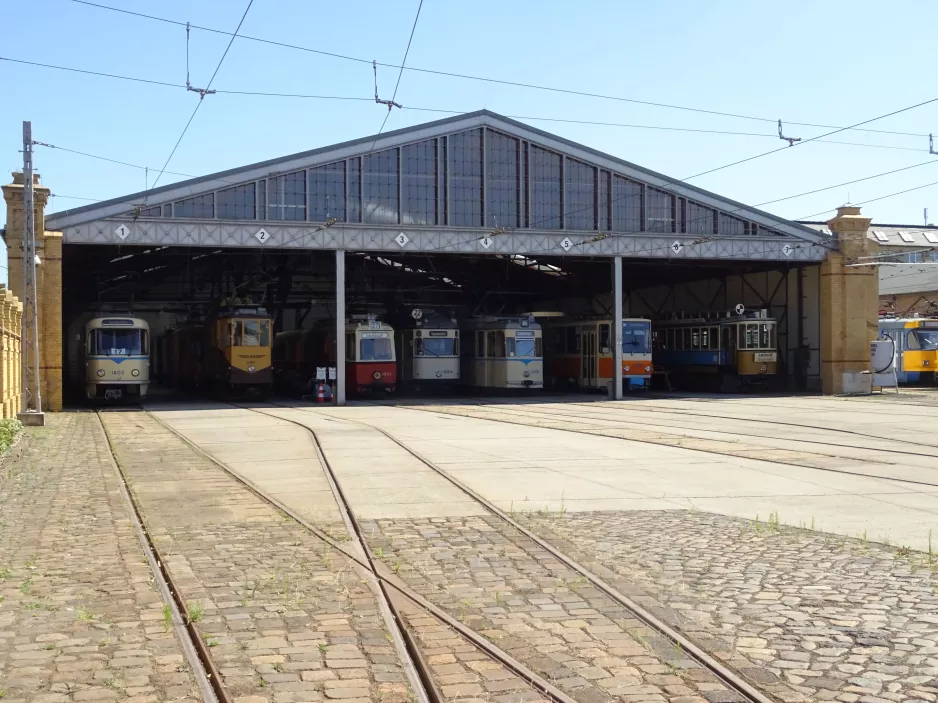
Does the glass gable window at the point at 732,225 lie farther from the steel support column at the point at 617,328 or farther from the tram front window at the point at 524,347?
the tram front window at the point at 524,347

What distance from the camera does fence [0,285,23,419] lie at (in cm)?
2342

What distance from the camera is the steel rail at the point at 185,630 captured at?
16.8 feet

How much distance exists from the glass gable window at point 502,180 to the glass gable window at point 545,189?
0.59 meters

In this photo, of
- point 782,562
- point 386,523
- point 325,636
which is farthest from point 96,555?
point 782,562

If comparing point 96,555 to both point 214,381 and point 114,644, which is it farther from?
point 214,381

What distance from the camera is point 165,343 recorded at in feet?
178

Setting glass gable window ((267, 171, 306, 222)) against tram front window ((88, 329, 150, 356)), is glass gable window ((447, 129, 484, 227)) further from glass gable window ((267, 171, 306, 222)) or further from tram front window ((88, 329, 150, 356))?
tram front window ((88, 329, 150, 356))

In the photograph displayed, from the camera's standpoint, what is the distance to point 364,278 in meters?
51.1

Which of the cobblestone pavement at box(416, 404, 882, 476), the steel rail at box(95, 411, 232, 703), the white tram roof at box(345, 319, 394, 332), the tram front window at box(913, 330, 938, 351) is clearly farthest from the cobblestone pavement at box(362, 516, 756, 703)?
the tram front window at box(913, 330, 938, 351)

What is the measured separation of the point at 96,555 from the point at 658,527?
199 inches

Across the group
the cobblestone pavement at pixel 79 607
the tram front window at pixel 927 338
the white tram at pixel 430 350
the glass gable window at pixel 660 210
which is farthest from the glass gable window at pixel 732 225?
the cobblestone pavement at pixel 79 607

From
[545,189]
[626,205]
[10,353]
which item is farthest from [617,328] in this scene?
[10,353]

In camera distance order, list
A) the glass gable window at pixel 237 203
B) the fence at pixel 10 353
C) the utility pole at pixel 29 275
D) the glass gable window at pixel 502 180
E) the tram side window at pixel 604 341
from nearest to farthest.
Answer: the utility pole at pixel 29 275
the fence at pixel 10 353
the glass gable window at pixel 237 203
the glass gable window at pixel 502 180
the tram side window at pixel 604 341

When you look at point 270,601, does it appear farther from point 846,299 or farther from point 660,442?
point 846,299
